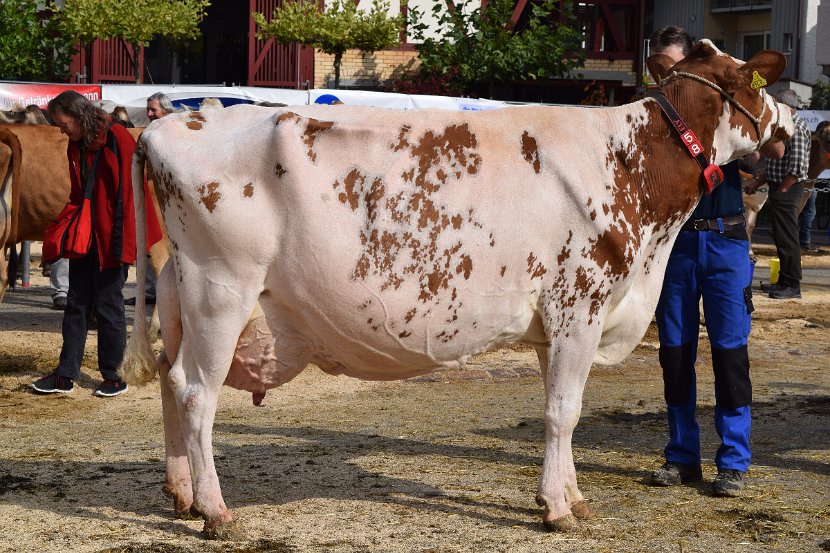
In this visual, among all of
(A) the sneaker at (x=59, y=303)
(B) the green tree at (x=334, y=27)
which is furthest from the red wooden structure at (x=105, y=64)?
(A) the sneaker at (x=59, y=303)

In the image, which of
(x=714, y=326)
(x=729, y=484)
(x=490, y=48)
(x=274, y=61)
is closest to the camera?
(x=729, y=484)

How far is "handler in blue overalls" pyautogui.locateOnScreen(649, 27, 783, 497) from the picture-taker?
6078 mm

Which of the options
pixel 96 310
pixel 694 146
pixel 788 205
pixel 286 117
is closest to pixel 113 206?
pixel 96 310

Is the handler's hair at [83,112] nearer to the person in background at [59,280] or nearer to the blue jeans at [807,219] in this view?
the person in background at [59,280]

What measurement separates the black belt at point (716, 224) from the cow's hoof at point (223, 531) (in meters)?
2.66

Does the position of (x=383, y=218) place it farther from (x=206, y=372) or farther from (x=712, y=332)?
(x=712, y=332)

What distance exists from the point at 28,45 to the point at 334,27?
279 inches

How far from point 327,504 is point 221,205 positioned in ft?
5.18

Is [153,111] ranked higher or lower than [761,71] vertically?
lower

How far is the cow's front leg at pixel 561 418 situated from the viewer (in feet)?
17.7

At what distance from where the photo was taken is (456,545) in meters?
5.13

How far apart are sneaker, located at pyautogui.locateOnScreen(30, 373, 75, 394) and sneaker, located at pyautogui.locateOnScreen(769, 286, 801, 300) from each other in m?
8.69

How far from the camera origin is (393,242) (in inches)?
202

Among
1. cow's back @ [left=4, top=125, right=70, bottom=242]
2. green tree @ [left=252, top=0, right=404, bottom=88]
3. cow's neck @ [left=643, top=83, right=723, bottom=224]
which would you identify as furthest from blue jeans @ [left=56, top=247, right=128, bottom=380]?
green tree @ [left=252, top=0, right=404, bottom=88]
